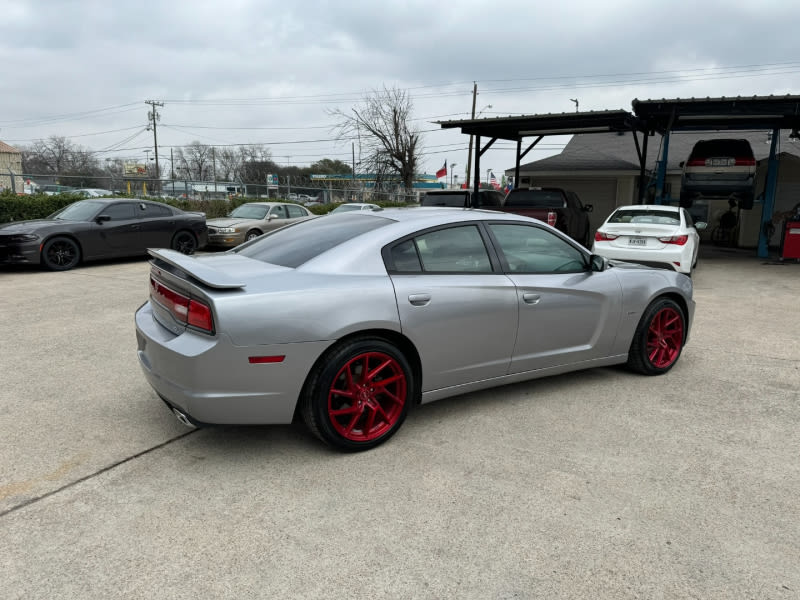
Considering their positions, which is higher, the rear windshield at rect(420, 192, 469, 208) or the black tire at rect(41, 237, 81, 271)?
the rear windshield at rect(420, 192, 469, 208)

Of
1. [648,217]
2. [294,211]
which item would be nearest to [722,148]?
[648,217]

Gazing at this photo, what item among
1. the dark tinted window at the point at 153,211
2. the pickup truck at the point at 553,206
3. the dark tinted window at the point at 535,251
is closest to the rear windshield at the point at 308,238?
the dark tinted window at the point at 535,251

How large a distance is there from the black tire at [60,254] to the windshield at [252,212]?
4.98 meters

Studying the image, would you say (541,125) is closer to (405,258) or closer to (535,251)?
(535,251)

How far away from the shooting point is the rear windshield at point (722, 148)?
14.2 m

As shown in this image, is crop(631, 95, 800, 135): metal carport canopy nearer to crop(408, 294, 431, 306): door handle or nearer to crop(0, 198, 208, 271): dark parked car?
crop(0, 198, 208, 271): dark parked car

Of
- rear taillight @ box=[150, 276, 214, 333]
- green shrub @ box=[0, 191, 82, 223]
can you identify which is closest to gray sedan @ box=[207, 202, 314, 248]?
green shrub @ box=[0, 191, 82, 223]

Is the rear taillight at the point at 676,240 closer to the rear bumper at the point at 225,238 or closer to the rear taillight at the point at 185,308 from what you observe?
the rear taillight at the point at 185,308

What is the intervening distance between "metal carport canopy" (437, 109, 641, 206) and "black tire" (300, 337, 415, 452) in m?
12.1

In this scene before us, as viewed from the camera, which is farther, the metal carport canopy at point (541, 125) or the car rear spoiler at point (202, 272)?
the metal carport canopy at point (541, 125)

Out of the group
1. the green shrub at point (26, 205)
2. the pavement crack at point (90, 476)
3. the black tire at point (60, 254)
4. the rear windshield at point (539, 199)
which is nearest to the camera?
the pavement crack at point (90, 476)

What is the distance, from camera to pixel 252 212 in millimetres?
15016

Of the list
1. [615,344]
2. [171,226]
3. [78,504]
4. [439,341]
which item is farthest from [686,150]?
[78,504]

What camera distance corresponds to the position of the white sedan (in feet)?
30.6
